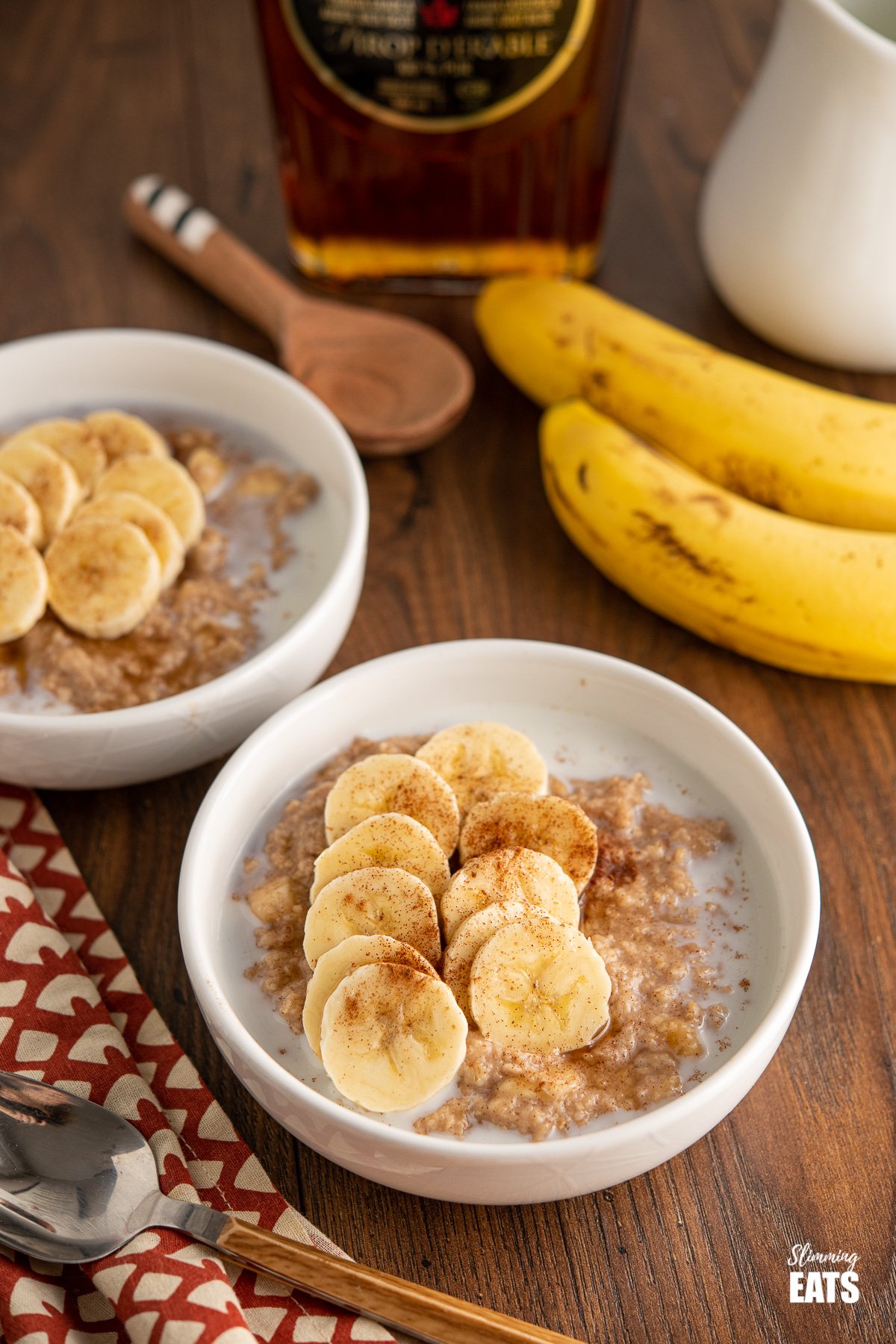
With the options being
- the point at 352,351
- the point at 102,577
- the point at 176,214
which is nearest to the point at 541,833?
the point at 102,577

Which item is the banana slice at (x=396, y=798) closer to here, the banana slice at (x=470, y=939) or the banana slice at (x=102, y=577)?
the banana slice at (x=470, y=939)

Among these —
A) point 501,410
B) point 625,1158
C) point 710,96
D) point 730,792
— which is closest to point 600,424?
point 501,410

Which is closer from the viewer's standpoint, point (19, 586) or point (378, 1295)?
point (378, 1295)

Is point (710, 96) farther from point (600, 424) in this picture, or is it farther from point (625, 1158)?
point (625, 1158)

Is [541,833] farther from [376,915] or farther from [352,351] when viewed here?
[352,351]

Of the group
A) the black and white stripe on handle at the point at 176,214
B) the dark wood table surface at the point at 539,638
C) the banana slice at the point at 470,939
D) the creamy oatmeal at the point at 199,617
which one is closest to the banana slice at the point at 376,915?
the banana slice at the point at 470,939
